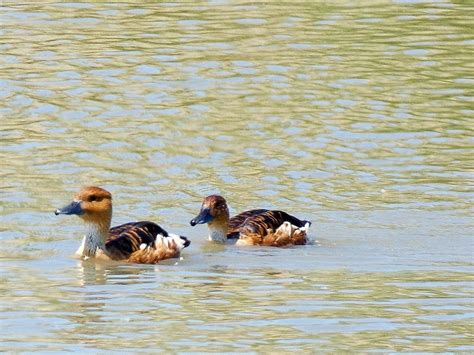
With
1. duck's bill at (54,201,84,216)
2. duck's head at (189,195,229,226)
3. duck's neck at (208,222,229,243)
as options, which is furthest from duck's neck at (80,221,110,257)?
duck's neck at (208,222,229,243)

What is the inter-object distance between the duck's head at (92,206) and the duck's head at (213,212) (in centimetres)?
115

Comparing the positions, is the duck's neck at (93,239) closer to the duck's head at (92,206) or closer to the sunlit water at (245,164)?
the duck's head at (92,206)

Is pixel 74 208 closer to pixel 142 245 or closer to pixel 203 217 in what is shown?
pixel 142 245

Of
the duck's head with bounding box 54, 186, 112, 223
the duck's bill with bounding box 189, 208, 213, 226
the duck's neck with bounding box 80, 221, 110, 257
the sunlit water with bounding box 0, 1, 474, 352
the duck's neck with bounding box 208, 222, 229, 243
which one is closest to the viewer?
the sunlit water with bounding box 0, 1, 474, 352

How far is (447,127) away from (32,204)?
6.53 meters

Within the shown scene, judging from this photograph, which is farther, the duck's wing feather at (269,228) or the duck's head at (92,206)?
the duck's wing feather at (269,228)

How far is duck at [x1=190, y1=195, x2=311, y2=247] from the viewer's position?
16516 millimetres

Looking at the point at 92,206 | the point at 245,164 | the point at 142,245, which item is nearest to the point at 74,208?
the point at 92,206

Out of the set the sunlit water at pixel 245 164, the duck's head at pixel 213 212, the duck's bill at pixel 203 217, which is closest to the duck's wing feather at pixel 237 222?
the duck's head at pixel 213 212

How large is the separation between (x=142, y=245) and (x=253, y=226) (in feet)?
5.56

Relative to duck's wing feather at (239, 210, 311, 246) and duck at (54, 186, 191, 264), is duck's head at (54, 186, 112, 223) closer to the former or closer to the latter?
duck at (54, 186, 191, 264)

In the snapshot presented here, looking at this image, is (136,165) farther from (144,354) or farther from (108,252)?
(144,354)

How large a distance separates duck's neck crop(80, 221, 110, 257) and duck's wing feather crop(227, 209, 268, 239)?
5.86 ft

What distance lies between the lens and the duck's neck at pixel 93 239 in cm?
1541
